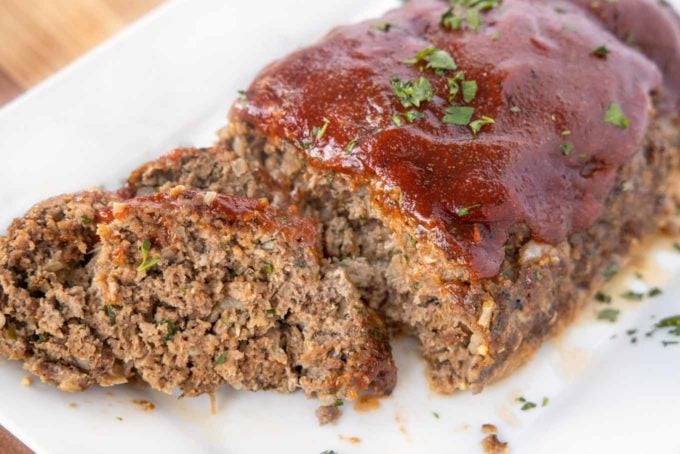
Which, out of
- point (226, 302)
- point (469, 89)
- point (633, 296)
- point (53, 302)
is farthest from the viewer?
point (633, 296)

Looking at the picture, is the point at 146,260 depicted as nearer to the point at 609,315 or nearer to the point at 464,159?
the point at 464,159

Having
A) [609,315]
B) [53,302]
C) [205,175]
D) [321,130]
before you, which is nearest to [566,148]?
[609,315]


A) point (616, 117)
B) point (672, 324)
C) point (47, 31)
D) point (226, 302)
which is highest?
point (47, 31)

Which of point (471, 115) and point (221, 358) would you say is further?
point (471, 115)

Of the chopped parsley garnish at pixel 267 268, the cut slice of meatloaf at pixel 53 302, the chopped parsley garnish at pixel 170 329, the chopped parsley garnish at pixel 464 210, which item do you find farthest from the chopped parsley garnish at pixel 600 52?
the cut slice of meatloaf at pixel 53 302

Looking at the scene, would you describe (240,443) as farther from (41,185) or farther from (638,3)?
(638,3)

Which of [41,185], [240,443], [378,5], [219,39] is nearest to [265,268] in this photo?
[240,443]
